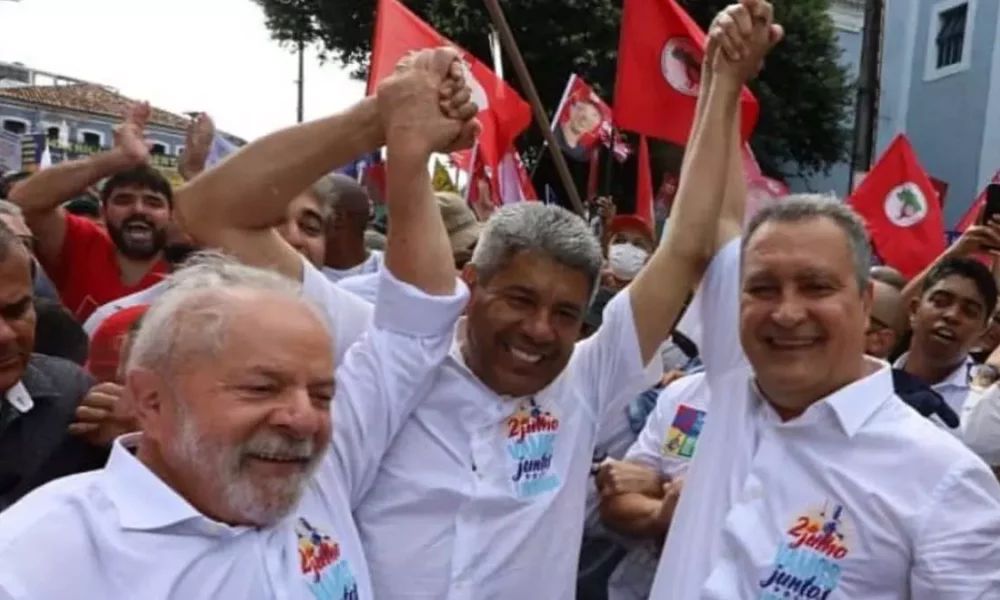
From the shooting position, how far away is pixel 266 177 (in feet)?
7.09

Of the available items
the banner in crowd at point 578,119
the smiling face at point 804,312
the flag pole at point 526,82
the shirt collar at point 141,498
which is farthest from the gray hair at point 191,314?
the banner in crowd at point 578,119

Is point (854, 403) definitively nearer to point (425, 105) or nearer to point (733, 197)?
point (733, 197)

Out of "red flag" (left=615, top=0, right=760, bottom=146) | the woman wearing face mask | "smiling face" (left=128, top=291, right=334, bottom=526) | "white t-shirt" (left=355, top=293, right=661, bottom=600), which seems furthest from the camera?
"red flag" (left=615, top=0, right=760, bottom=146)

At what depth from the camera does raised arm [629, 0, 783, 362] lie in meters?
2.49

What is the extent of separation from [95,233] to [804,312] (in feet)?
10.6

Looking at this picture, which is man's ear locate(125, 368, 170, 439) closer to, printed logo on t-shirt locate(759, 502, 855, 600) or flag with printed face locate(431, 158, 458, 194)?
printed logo on t-shirt locate(759, 502, 855, 600)

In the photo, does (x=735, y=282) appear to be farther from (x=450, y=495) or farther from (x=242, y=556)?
(x=242, y=556)

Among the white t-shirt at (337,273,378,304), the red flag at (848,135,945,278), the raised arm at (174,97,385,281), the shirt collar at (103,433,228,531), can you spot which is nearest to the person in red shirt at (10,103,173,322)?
the white t-shirt at (337,273,378,304)

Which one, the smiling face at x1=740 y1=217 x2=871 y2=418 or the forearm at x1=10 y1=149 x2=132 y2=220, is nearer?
the smiling face at x1=740 y1=217 x2=871 y2=418

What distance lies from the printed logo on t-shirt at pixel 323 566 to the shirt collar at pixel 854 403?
891 millimetres

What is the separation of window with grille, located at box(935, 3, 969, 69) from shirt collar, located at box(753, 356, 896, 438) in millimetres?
21524

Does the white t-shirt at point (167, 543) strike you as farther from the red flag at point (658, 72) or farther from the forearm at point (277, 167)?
the red flag at point (658, 72)

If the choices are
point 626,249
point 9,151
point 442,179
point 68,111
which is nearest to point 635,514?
point 626,249

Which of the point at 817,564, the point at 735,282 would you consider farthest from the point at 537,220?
the point at 817,564
